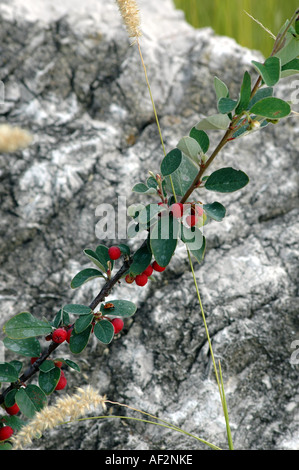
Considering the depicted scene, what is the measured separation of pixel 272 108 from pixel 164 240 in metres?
0.38

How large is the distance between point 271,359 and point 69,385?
0.71 m

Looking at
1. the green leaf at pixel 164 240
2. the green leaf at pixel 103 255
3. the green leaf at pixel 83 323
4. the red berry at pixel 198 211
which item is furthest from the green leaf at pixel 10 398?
the red berry at pixel 198 211

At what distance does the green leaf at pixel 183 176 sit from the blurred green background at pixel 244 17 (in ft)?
4.58

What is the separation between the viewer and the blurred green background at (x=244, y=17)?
93.6 inches

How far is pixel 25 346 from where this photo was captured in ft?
4.20

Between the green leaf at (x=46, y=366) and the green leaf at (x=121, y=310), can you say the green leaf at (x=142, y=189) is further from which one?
the green leaf at (x=46, y=366)

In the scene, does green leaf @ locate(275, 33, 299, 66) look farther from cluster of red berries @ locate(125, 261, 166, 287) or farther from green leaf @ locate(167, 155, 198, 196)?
cluster of red berries @ locate(125, 261, 166, 287)

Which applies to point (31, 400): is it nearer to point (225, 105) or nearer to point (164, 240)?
point (164, 240)

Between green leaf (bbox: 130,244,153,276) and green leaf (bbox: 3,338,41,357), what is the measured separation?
1.22ft

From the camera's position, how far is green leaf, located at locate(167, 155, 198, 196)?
121 centimetres

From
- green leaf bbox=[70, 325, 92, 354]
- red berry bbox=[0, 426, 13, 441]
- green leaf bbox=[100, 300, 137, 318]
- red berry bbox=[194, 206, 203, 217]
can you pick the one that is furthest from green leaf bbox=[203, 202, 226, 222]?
red berry bbox=[0, 426, 13, 441]

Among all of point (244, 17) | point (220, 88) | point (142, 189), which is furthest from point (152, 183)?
point (244, 17)

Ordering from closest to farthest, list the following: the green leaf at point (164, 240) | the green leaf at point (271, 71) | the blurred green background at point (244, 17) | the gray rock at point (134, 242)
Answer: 1. the green leaf at point (271, 71)
2. the green leaf at point (164, 240)
3. the gray rock at point (134, 242)
4. the blurred green background at point (244, 17)

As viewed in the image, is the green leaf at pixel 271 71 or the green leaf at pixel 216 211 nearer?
the green leaf at pixel 271 71
